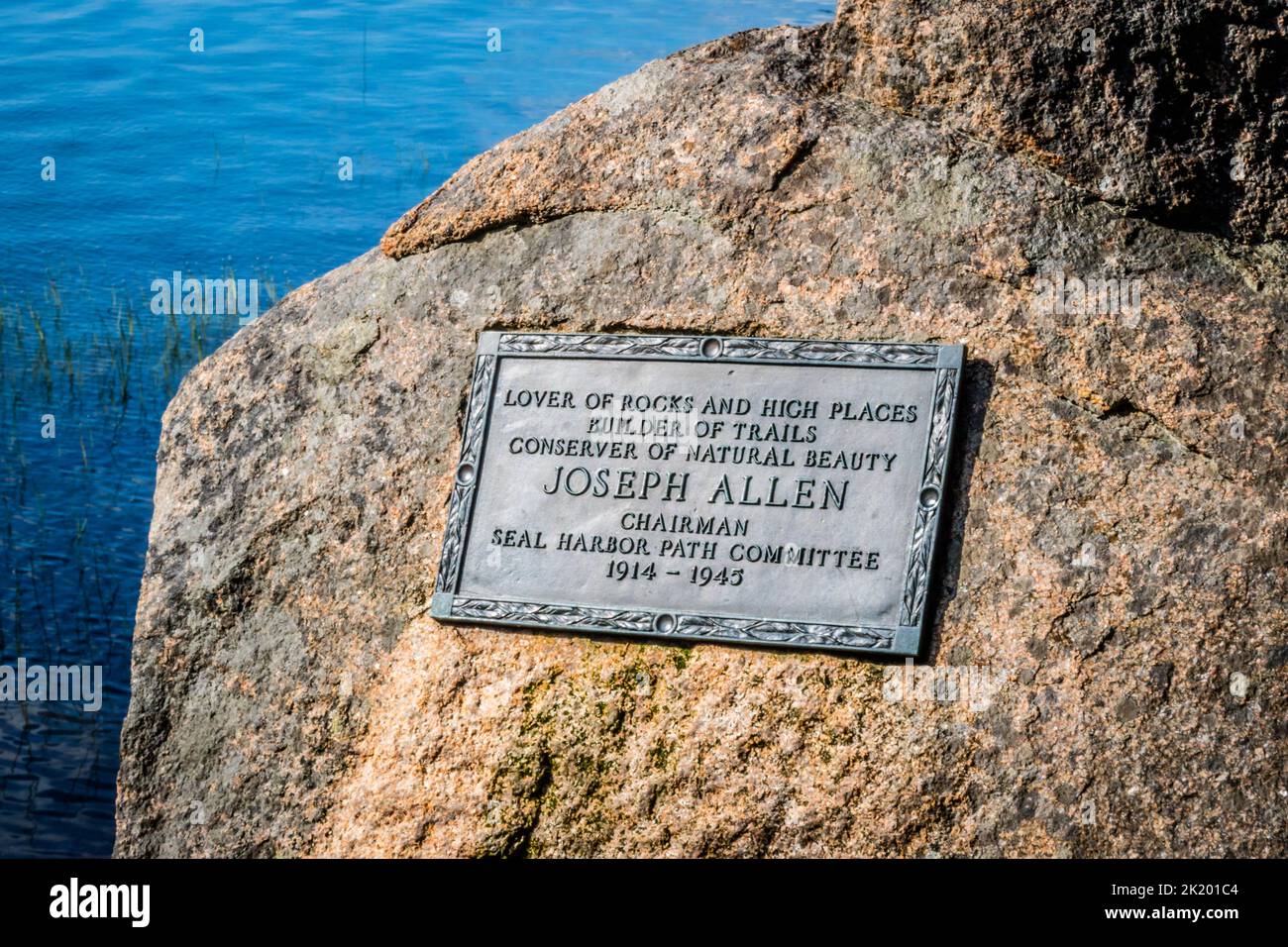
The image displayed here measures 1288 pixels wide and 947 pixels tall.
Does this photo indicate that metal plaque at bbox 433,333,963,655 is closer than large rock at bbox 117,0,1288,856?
No

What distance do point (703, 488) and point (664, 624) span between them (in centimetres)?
35

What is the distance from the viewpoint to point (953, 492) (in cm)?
298

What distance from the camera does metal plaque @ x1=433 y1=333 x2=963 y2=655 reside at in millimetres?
2975

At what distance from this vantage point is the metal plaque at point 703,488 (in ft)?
9.76

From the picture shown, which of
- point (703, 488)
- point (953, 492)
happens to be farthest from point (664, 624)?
point (953, 492)

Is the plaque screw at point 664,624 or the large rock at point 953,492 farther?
the plaque screw at point 664,624

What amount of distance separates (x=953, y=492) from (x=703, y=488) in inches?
23.7

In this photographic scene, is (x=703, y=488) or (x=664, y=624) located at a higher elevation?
(x=703, y=488)

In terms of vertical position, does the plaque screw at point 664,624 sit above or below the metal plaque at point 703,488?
below

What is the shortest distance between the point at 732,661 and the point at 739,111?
5.04 feet

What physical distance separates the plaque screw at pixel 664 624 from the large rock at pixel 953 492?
46mm

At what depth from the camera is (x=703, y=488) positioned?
124 inches

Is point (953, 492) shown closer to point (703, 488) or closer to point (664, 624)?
point (703, 488)

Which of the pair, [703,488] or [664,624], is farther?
[703,488]
